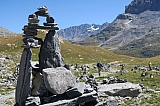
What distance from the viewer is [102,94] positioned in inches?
1104

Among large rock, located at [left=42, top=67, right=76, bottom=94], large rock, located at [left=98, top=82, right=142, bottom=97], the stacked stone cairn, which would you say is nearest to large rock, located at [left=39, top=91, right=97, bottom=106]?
the stacked stone cairn

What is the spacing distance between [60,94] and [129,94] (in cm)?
1219

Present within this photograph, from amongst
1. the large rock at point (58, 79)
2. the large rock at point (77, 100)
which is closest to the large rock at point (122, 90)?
the large rock at point (77, 100)

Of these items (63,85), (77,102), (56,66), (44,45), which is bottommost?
(77,102)

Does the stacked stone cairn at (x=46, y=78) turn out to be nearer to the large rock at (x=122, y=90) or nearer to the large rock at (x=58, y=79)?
the large rock at (x=58, y=79)

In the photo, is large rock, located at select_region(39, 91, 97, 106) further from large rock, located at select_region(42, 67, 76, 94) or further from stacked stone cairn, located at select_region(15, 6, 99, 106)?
large rock, located at select_region(42, 67, 76, 94)

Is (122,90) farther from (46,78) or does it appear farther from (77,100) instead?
(46,78)

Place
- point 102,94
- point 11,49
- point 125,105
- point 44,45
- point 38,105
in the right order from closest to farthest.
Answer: point 38,105 < point 44,45 < point 125,105 < point 102,94 < point 11,49

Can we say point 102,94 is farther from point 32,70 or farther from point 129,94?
point 32,70

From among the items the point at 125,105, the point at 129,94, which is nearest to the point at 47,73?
the point at 125,105

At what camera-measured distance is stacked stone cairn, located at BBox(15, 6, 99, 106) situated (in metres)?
19.2

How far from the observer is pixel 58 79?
1930cm

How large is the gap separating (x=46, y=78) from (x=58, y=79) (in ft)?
3.03

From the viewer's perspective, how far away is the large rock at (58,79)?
19.0 metres
